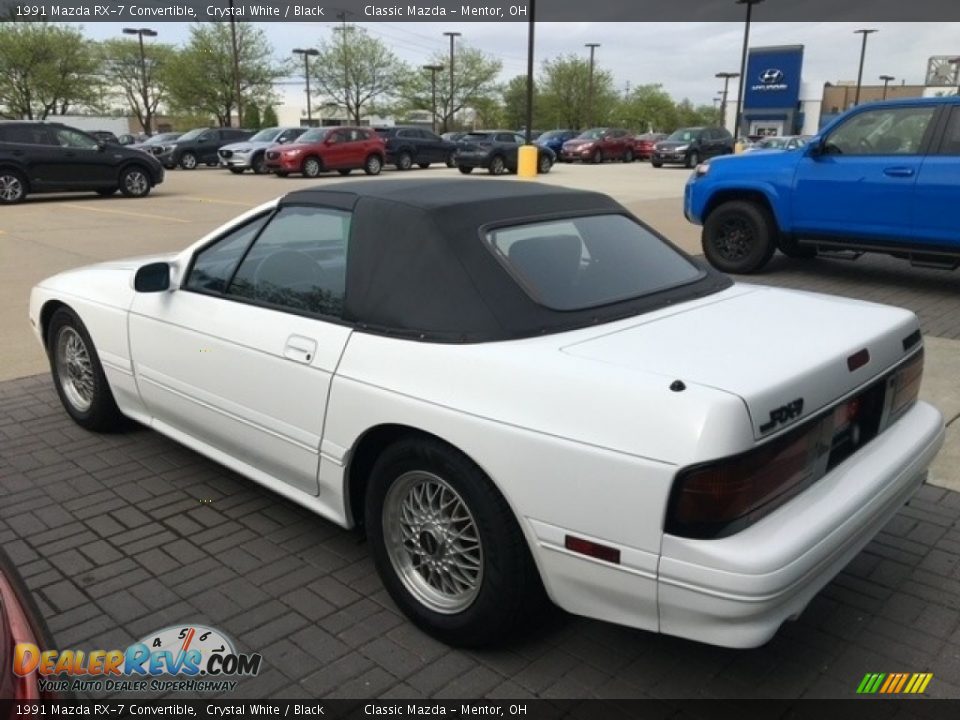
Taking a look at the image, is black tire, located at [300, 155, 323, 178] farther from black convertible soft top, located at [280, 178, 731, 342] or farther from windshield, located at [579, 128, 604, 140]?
black convertible soft top, located at [280, 178, 731, 342]

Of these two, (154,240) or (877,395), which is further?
(154,240)

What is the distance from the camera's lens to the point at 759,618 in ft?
6.81

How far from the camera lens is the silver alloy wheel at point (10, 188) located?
16.0 metres

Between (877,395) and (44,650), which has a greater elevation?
(877,395)

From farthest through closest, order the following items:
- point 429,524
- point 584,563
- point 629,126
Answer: point 629,126 → point 429,524 → point 584,563

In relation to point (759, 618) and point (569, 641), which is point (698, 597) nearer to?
point (759, 618)

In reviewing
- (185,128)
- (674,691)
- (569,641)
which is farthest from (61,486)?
(185,128)

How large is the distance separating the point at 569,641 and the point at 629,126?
83.4 m

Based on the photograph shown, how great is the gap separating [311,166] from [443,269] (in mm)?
22817

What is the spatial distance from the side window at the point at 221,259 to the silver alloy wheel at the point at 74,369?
3.57 ft

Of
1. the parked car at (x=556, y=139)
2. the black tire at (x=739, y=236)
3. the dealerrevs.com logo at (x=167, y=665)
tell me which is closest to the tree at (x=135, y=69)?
the parked car at (x=556, y=139)

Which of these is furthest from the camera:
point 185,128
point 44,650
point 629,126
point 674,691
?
point 629,126


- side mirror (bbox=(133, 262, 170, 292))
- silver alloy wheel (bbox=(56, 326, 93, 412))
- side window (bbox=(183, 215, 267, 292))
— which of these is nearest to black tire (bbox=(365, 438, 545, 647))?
side window (bbox=(183, 215, 267, 292))

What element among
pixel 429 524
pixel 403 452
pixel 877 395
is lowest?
pixel 429 524
